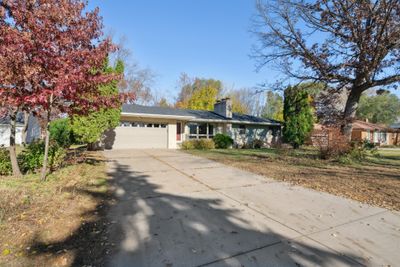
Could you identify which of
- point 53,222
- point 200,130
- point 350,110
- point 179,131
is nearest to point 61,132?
point 179,131

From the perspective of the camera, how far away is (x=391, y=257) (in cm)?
316

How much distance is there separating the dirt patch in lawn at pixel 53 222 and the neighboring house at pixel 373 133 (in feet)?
105

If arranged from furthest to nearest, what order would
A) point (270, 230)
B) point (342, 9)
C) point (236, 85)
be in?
point (236, 85) < point (342, 9) < point (270, 230)

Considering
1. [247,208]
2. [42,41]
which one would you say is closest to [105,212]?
[247,208]

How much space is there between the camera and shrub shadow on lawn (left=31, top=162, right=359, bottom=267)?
9.84 ft

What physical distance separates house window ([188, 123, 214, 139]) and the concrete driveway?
13.8 m

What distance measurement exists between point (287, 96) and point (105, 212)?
20797 millimetres

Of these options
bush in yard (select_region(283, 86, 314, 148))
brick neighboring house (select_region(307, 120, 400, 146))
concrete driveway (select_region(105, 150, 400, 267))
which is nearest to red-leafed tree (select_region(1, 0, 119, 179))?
concrete driveway (select_region(105, 150, 400, 267))

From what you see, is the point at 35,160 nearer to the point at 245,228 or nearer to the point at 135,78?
the point at 245,228

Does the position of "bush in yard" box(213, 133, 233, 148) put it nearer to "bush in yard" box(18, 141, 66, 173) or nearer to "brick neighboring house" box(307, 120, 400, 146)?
"brick neighboring house" box(307, 120, 400, 146)

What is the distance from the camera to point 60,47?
6152 mm

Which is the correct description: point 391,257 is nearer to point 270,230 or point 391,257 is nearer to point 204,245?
point 270,230

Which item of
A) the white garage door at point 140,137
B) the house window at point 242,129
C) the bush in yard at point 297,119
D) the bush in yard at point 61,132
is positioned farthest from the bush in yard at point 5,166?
the bush in yard at point 297,119

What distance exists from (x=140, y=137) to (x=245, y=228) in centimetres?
1556
